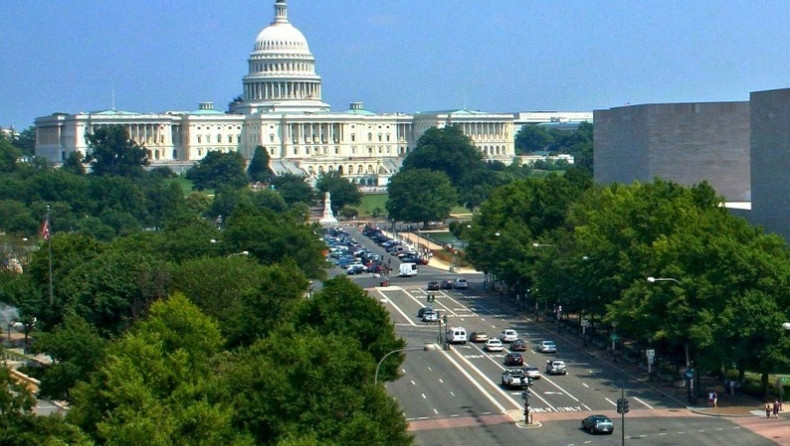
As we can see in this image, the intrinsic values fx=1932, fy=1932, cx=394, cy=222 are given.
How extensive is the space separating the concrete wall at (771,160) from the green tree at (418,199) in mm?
90867

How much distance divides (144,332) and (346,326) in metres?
7.11

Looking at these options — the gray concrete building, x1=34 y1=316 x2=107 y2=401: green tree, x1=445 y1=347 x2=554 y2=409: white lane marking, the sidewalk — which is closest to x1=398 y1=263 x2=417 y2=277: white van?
the gray concrete building

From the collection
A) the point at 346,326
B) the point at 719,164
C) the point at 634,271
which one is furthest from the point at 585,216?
the point at 346,326

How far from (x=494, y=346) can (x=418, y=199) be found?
9842cm

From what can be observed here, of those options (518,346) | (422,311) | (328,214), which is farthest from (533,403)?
(328,214)

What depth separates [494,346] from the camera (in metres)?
80.2

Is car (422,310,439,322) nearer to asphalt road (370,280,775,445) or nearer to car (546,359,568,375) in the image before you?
asphalt road (370,280,775,445)

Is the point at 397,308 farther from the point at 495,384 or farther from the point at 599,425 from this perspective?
the point at 599,425

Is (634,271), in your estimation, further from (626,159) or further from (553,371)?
(626,159)

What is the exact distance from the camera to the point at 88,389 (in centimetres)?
5288

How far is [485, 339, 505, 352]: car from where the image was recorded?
8006 cm

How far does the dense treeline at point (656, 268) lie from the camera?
214ft

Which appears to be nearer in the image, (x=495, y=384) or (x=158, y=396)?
(x=158, y=396)

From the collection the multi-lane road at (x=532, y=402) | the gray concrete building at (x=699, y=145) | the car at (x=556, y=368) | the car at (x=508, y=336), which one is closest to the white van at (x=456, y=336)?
the multi-lane road at (x=532, y=402)
